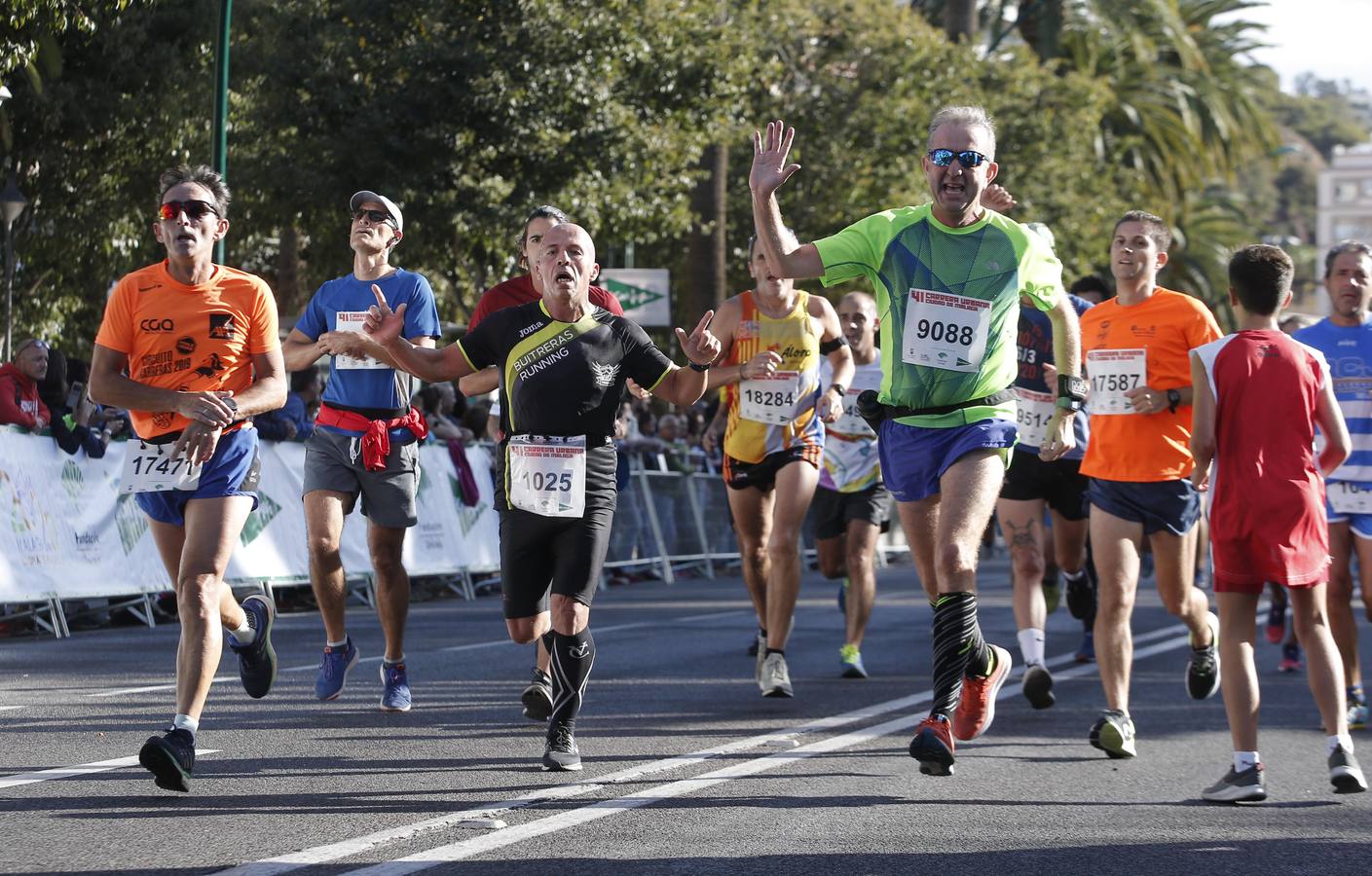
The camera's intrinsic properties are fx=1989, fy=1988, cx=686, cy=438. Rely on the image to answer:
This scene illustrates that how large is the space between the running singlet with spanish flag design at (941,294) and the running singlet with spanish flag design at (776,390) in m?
2.83

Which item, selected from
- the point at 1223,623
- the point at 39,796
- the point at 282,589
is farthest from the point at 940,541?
the point at 282,589

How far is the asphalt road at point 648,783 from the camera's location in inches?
219

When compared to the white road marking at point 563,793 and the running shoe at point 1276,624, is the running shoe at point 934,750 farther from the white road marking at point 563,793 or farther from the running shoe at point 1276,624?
the running shoe at point 1276,624

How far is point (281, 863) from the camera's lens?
17.1 feet

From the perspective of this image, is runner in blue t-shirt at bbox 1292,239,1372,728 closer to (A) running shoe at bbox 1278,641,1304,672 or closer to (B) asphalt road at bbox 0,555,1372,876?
(B) asphalt road at bbox 0,555,1372,876

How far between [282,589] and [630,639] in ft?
14.0

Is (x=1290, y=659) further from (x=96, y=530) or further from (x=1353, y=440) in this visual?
(x=96, y=530)

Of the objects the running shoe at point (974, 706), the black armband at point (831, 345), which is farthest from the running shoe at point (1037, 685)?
the running shoe at point (974, 706)

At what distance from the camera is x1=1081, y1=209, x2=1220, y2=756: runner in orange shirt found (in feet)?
26.5

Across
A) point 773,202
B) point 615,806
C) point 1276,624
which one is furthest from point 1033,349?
point 615,806

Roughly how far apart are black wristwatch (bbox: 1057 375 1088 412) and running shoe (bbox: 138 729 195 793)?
340cm

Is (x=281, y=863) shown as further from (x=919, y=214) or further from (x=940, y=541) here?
(x=919, y=214)

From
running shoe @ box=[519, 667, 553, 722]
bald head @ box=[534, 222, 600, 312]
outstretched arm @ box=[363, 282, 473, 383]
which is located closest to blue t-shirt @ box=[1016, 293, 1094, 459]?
running shoe @ box=[519, 667, 553, 722]

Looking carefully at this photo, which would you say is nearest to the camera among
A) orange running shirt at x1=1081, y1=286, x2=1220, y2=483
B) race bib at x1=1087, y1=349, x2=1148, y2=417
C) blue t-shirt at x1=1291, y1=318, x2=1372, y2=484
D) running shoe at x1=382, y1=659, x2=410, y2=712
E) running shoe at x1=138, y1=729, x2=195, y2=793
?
running shoe at x1=138, y1=729, x2=195, y2=793
